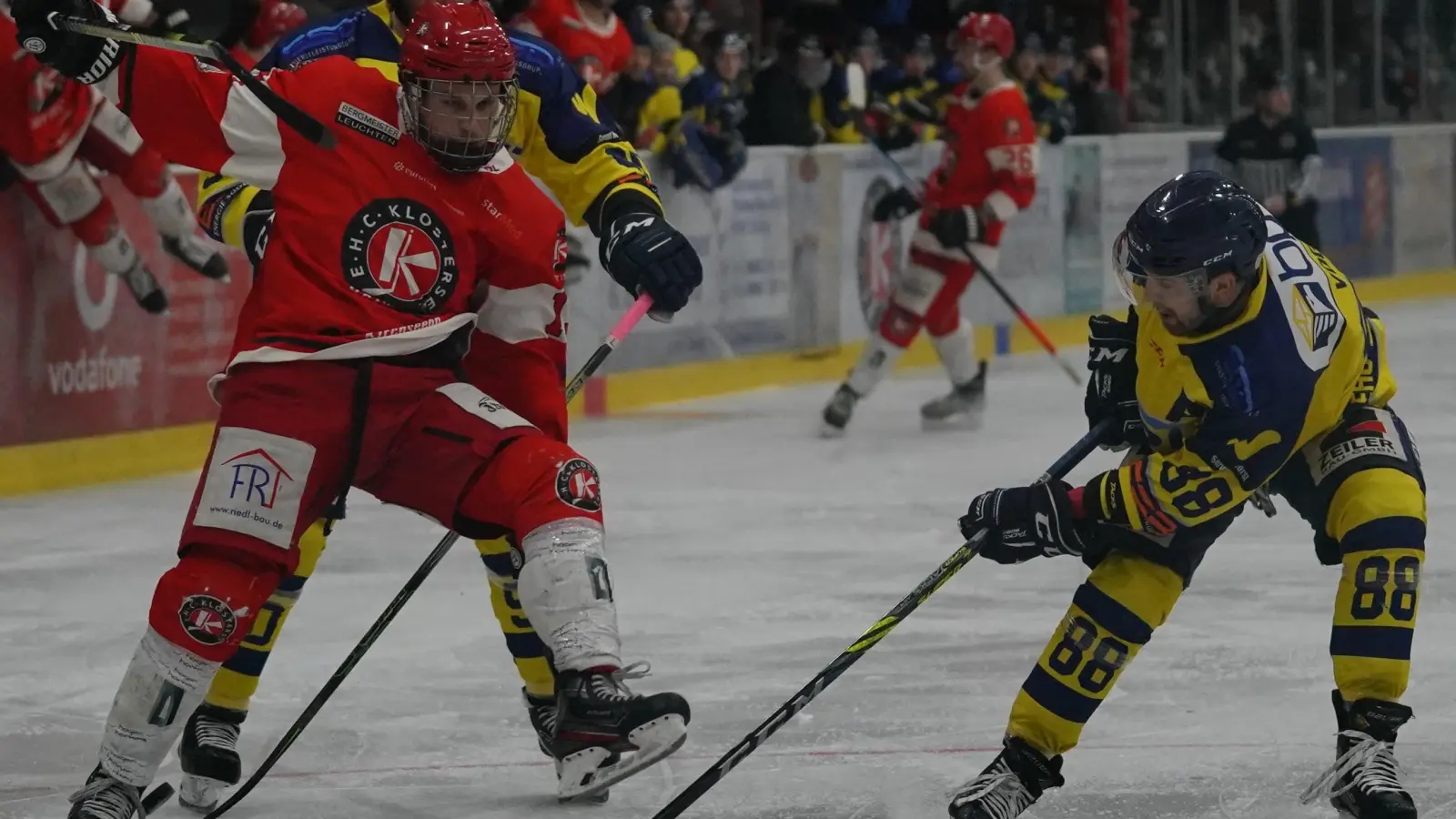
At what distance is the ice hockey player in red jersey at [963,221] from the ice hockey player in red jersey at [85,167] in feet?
7.79

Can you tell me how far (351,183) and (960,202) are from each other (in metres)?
5.47

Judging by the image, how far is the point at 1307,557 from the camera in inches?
217

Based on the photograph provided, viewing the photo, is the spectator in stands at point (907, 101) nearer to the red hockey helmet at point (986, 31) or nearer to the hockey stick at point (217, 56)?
the red hockey helmet at point (986, 31)

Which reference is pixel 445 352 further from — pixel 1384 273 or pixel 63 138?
pixel 1384 273

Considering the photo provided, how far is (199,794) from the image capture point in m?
3.51

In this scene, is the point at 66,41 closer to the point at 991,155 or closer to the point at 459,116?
the point at 459,116

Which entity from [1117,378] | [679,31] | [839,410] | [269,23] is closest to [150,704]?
[1117,378]

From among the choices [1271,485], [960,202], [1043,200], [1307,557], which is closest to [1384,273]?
[1043,200]

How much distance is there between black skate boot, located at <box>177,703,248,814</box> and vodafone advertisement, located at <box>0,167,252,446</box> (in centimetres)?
348

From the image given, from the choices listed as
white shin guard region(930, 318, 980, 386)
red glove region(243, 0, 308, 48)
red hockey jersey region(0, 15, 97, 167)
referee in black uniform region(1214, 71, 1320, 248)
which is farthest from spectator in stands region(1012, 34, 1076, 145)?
red hockey jersey region(0, 15, 97, 167)

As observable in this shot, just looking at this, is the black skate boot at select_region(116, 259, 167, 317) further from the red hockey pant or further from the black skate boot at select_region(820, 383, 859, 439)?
the red hockey pant

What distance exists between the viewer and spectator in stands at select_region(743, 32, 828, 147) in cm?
1008

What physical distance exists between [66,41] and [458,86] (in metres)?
0.52

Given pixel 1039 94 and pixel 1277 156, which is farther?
pixel 1039 94
